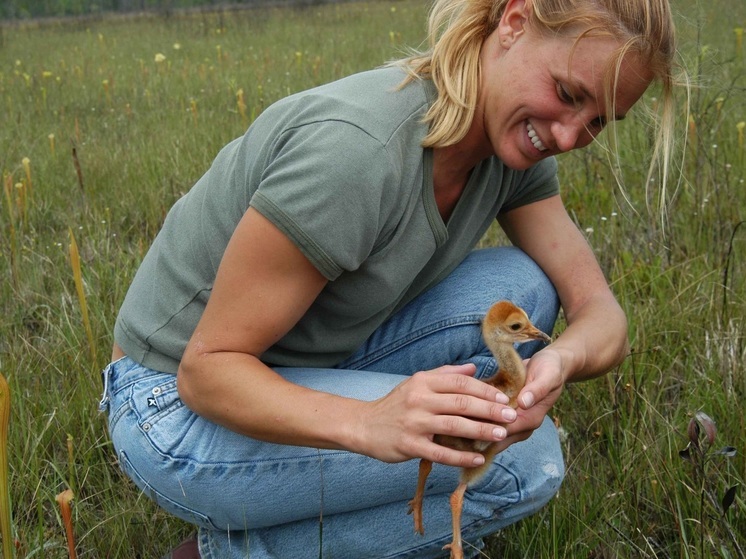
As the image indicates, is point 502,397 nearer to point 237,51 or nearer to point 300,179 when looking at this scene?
point 300,179

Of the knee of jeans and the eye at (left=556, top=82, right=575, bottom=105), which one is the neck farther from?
the eye at (left=556, top=82, right=575, bottom=105)

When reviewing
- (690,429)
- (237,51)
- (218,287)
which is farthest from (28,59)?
(690,429)

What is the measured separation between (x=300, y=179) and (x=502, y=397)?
54 centimetres

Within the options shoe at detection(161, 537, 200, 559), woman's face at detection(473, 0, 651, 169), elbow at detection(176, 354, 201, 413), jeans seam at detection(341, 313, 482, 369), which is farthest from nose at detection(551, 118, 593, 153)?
shoe at detection(161, 537, 200, 559)

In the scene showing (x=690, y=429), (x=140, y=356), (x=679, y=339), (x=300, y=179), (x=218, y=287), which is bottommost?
(x=679, y=339)

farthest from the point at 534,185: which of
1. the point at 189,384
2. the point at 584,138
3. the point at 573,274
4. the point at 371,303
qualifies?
the point at 189,384

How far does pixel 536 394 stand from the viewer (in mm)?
1678

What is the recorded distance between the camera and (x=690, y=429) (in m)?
1.49

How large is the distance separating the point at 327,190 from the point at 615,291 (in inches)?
69.1

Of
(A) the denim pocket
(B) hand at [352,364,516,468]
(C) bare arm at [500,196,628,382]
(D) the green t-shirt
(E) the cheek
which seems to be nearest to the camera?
(B) hand at [352,364,516,468]

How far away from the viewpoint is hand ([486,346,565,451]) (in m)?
1.66

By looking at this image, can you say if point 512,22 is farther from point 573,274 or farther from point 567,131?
point 573,274

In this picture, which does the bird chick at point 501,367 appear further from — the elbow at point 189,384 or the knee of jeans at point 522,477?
the elbow at point 189,384

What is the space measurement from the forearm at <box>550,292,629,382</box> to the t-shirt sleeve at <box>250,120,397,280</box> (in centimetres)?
58
